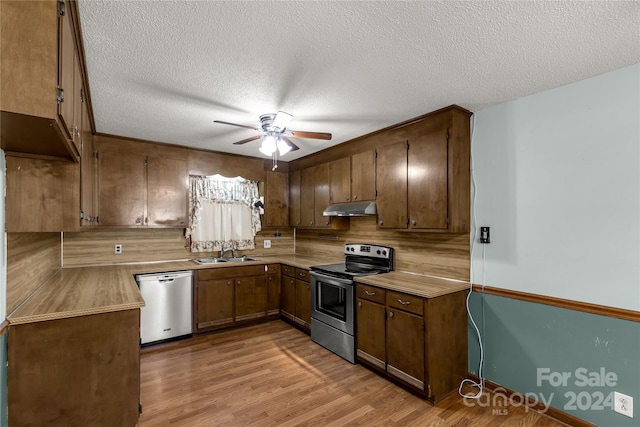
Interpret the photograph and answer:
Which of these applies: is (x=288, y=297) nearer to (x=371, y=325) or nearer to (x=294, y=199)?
(x=294, y=199)

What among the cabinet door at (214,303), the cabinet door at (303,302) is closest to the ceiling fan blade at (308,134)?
the cabinet door at (303,302)

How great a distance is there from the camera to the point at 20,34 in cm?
104

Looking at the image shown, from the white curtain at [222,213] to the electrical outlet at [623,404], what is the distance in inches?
163

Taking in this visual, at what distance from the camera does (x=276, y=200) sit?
15.9 feet

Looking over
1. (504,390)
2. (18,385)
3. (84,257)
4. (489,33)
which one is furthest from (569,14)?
(84,257)

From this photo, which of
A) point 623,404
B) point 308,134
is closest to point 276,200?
point 308,134

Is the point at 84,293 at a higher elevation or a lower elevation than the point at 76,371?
higher

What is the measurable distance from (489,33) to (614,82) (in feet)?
3.83

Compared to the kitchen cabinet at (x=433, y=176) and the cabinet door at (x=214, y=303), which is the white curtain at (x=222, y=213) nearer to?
the cabinet door at (x=214, y=303)

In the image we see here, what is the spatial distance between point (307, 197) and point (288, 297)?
1447 mm

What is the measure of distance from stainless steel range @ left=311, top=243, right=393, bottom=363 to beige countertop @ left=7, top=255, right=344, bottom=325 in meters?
1.49

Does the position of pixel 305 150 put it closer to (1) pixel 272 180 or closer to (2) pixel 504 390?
(1) pixel 272 180

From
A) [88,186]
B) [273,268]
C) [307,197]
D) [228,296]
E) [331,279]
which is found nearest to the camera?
[88,186]

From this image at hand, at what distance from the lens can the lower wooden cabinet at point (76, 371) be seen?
1.76m
